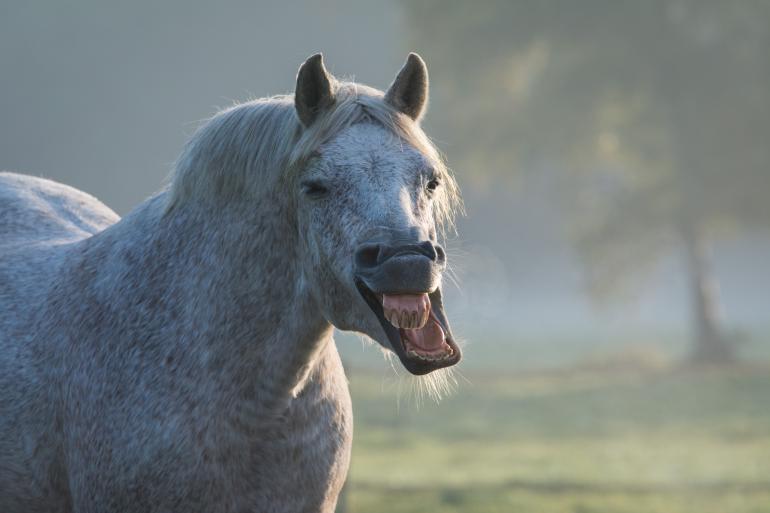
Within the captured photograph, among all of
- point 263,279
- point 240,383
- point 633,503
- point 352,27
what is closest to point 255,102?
point 263,279

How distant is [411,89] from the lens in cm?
366

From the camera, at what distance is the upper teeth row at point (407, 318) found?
306cm

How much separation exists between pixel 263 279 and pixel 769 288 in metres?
60.9

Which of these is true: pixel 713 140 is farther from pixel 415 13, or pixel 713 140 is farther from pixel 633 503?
pixel 633 503

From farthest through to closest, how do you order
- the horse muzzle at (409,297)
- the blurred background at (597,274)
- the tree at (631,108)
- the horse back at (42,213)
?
the tree at (631,108)
the blurred background at (597,274)
the horse back at (42,213)
the horse muzzle at (409,297)

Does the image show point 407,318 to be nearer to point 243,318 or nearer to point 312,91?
point 243,318

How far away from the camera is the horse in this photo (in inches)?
128

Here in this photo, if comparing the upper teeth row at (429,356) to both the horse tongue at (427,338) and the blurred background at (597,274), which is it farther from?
the blurred background at (597,274)

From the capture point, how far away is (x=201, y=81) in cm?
6919

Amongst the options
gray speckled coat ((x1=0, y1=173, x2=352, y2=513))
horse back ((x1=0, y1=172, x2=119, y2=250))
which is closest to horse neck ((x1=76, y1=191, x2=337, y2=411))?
gray speckled coat ((x1=0, y1=173, x2=352, y2=513))

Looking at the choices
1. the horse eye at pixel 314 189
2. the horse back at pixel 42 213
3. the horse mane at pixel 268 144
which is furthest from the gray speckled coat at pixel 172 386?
the horse back at pixel 42 213

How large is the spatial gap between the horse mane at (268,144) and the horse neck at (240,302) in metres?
0.10

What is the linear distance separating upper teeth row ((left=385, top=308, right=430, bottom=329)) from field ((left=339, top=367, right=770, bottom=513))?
617 centimetres

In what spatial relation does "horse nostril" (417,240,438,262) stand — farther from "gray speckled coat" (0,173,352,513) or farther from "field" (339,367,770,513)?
"field" (339,367,770,513)
